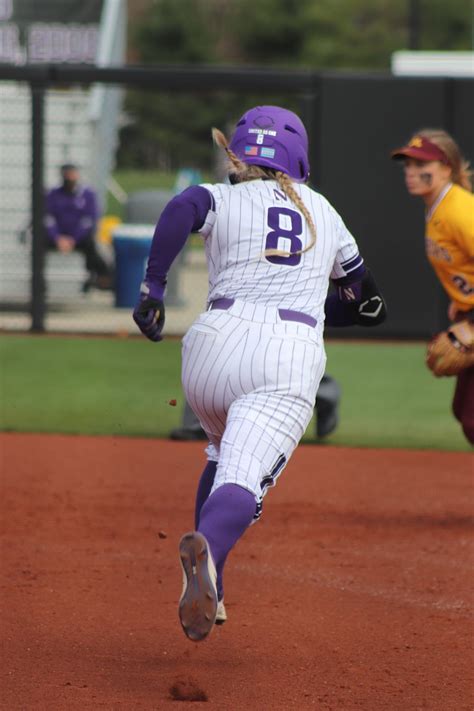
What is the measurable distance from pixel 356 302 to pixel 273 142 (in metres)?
0.67

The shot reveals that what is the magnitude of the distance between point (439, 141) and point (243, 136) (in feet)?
7.71

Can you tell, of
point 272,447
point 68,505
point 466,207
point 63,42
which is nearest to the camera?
point 272,447

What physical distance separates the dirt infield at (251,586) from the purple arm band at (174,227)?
A: 4.22 ft

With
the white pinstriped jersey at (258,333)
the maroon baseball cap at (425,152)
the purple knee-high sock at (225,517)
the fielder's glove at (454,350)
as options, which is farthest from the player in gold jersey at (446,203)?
the purple knee-high sock at (225,517)

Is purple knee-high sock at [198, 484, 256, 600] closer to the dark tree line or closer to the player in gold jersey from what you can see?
the player in gold jersey

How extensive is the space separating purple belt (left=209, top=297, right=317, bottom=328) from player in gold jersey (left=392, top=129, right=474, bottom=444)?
226cm

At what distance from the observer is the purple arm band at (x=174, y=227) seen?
13.4ft

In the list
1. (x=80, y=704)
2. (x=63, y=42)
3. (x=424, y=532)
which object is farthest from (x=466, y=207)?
(x=63, y=42)

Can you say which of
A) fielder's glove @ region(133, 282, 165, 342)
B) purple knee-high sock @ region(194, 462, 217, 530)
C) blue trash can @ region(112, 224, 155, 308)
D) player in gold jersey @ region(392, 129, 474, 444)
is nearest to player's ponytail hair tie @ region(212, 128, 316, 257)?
fielder's glove @ region(133, 282, 165, 342)

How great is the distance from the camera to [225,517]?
3811mm

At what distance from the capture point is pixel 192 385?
4.12 metres

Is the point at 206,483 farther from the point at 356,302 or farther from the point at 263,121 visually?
the point at 263,121

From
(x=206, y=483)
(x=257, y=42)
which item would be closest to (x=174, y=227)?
(x=206, y=483)

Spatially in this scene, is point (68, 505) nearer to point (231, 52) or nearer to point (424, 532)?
point (424, 532)
